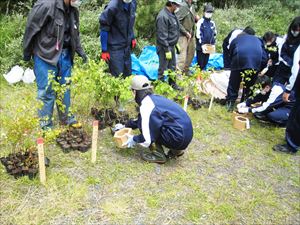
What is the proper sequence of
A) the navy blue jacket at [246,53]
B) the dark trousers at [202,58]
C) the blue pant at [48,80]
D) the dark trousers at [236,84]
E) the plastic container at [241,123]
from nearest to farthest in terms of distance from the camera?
1. the blue pant at [48,80]
2. the plastic container at [241,123]
3. the navy blue jacket at [246,53]
4. the dark trousers at [236,84]
5. the dark trousers at [202,58]

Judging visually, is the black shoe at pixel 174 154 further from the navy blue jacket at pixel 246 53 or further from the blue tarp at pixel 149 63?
the blue tarp at pixel 149 63

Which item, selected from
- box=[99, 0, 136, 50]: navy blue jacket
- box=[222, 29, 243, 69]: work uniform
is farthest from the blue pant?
box=[222, 29, 243, 69]: work uniform

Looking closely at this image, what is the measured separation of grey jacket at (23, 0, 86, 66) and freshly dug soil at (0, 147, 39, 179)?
114cm

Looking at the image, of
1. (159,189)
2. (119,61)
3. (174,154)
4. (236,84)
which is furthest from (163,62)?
(159,189)

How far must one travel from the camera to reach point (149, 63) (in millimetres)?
7367

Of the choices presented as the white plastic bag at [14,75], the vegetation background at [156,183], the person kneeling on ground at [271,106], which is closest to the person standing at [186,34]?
the person kneeling on ground at [271,106]

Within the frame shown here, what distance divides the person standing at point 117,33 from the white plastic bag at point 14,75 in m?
2.03

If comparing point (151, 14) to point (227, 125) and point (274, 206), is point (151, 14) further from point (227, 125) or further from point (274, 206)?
point (274, 206)

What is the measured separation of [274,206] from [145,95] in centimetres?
193

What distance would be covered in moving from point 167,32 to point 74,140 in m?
2.76

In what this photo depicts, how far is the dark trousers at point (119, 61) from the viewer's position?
5.17 m

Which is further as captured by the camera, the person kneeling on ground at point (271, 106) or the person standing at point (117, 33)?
the person kneeling on ground at point (271, 106)

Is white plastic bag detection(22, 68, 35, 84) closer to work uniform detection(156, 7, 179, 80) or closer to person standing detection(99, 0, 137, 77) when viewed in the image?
person standing detection(99, 0, 137, 77)

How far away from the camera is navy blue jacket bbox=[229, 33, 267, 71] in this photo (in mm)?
5738
